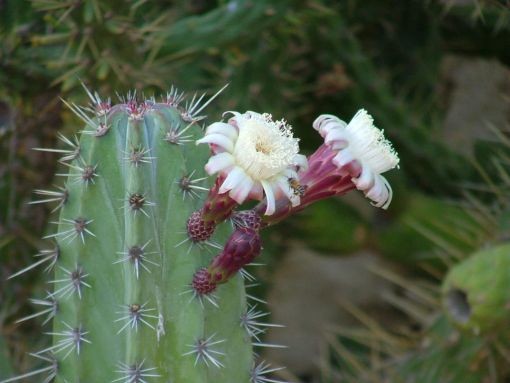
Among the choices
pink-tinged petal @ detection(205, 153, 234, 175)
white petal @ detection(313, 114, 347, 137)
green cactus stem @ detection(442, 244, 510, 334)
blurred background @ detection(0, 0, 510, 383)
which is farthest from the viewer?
blurred background @ detection(0, 0, 510, 383)

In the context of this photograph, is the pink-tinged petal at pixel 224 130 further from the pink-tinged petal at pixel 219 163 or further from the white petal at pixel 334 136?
the white petal at pixel 334 136

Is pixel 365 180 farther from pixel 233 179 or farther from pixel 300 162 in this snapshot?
pixel 233 179

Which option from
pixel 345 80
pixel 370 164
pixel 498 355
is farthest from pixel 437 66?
pixel 370 164

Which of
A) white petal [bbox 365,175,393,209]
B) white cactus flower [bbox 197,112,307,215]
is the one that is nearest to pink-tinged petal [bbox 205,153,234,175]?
white cactus flower [bbox 197,112,307,215]

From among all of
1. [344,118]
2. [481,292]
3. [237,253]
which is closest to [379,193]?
[237,253]

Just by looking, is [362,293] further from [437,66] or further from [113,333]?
[113,333]

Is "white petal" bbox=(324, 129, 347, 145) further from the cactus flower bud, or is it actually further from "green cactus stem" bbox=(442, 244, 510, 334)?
"green cactus stem" bbox=(442, 244, 510, 334)

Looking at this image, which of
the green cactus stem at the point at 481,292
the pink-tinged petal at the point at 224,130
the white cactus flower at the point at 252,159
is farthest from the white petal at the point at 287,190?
the green cactus stem at the point at 481,292
